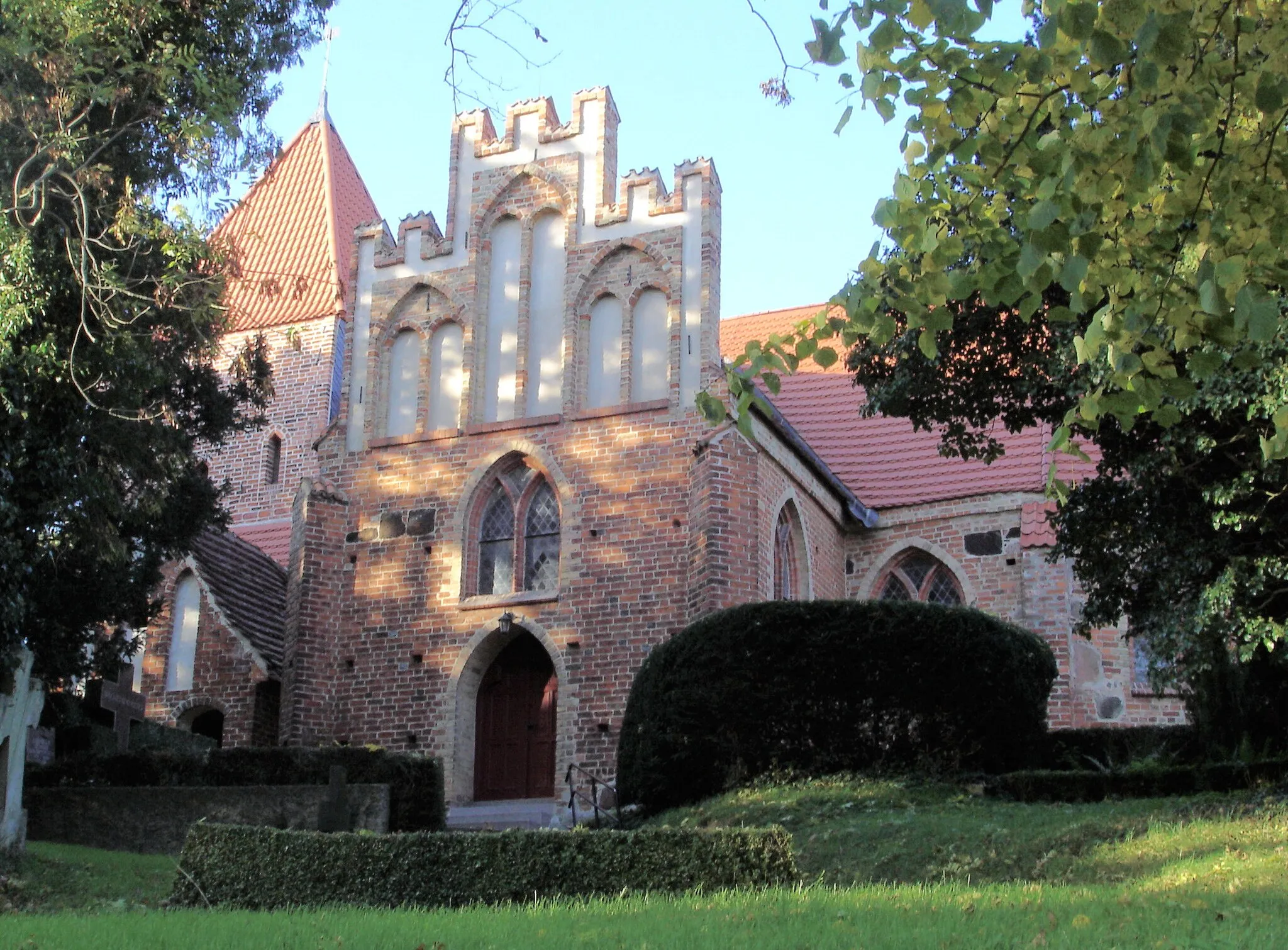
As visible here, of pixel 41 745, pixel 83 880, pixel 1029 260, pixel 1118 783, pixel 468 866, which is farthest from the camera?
pixel 41 745

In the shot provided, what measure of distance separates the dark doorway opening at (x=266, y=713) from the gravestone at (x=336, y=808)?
698cm

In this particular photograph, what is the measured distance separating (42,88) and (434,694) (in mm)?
9550

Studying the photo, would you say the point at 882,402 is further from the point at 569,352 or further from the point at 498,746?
the point at 498,746

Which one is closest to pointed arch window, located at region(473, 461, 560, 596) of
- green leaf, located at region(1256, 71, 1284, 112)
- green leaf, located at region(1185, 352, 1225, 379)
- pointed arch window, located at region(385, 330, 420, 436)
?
pointed arch window, located at region(385, 330, 420, 436)

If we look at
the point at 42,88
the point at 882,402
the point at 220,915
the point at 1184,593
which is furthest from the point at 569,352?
the point at 220,915

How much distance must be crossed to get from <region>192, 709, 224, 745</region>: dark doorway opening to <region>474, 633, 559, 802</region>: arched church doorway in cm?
515

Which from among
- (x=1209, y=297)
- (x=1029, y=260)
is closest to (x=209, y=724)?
(x=1029, y=260)

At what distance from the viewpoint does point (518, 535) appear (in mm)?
21281

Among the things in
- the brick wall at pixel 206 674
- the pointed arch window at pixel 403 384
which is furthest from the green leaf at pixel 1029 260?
the brick wall at pixel 206 674

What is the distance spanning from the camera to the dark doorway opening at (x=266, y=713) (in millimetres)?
22203

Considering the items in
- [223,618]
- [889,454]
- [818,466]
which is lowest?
[223,618]

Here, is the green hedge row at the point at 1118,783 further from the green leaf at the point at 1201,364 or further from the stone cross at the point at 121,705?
the stone cross at the point at 121,705

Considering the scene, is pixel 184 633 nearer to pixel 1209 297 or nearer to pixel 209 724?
pixel 209 724

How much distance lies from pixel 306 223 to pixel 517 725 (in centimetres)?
1595
